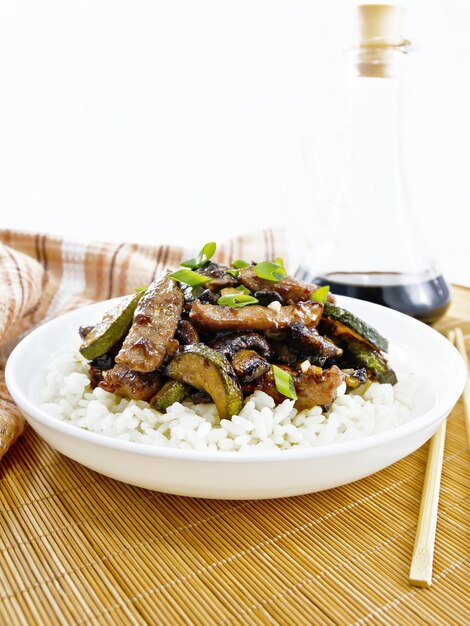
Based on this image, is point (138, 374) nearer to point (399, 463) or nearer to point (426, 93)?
point (399, 463)

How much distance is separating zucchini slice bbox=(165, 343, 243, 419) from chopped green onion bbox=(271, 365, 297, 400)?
126mm

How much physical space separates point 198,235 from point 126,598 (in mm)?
4623

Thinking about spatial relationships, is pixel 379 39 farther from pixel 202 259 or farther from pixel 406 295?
pixel 202 259

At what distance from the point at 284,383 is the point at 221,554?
574 mm

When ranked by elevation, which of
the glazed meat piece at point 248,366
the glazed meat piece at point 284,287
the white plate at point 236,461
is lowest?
the white plate at point 236,461

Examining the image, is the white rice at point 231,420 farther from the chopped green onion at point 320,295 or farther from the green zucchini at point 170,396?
the chopped green onion at point 320,295

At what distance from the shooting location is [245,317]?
2.30 meters

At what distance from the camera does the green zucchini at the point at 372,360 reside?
2.46 meters

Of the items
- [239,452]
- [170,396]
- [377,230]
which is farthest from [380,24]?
[239,452]

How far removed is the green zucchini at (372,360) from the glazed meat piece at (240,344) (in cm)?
35

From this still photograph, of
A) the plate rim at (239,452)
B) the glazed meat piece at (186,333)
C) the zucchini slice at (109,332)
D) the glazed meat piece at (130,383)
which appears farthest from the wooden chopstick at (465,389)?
the zucchini slice at (109,332)

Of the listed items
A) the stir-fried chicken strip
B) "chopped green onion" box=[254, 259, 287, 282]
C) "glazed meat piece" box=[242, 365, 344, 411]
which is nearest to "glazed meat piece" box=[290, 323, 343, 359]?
the stir-fried chicken strip

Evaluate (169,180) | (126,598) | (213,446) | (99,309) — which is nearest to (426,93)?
(169,180)

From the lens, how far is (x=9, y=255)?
3.57 metres
